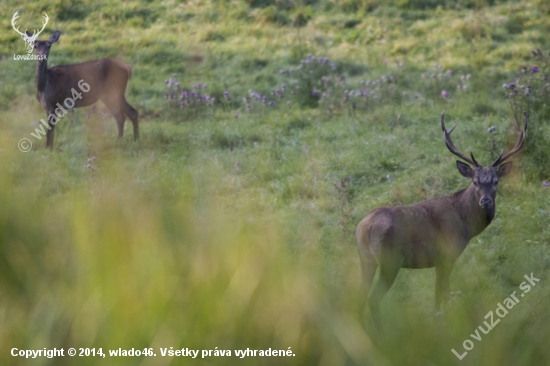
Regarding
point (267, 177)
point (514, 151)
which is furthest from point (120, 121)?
point (514, 151)

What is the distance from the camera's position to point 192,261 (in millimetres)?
3021

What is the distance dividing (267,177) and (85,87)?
3.10m

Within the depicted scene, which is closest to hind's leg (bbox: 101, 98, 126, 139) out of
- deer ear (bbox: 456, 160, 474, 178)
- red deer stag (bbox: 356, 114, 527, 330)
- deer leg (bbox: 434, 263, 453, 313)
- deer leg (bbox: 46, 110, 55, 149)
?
deer leg (bbox: 46, 110, 55, 149)

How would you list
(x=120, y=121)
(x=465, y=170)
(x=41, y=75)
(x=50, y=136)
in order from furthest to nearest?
(x=120, y=121)
(x=41, y=75)
(x=50, y=136)
(x=465, y=170)

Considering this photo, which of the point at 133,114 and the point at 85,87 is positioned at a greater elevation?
the point at 85,87

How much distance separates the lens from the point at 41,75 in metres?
9.59

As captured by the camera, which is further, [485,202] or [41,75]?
[41,75]

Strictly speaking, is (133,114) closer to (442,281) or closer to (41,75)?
(41,75)

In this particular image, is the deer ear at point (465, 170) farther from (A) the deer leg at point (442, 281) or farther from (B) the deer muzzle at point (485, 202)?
(A) the deer leg at point (442, 281)

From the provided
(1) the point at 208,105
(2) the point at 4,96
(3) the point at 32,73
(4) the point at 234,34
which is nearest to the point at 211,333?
(1) the point at 208,105

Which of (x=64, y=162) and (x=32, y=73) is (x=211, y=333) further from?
(x=32, y=73)

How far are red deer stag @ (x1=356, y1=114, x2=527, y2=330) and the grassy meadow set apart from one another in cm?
20

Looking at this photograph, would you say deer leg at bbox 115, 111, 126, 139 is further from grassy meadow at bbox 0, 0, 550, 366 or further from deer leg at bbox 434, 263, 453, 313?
deer leg at bbox 434, 263, 453, 313

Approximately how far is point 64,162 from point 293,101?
3.70 m
